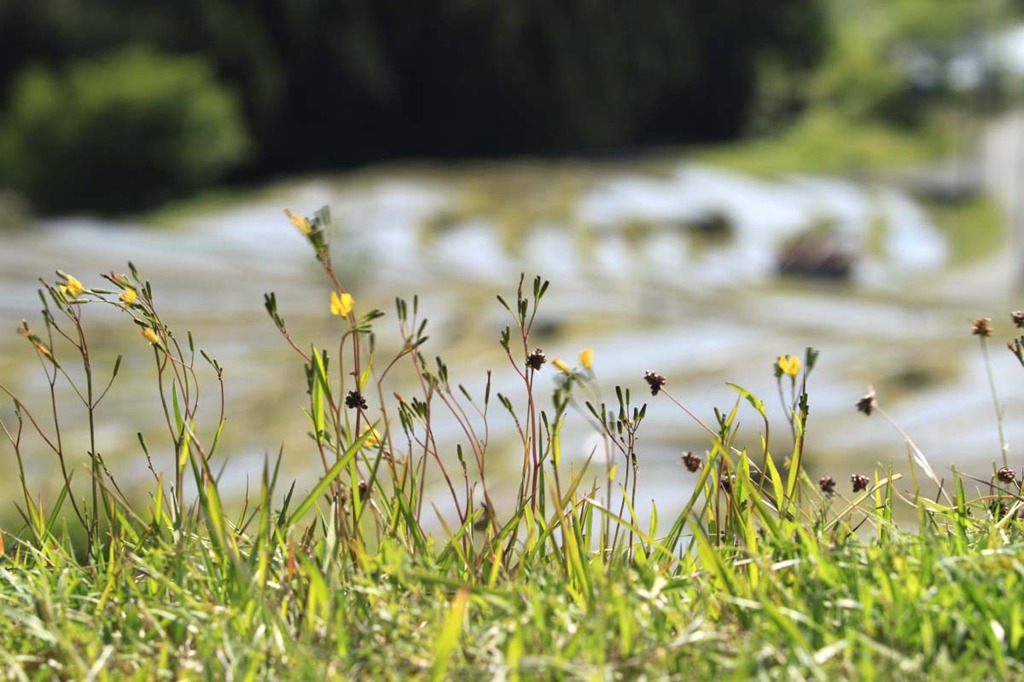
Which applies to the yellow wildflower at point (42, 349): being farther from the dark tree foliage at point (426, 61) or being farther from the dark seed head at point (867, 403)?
the dark tree foliage at point (426, 61)

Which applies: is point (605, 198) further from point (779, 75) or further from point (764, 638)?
point (764, 638)

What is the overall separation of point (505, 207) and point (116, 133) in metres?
6.24

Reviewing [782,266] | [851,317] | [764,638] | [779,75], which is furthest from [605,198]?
[764,638]

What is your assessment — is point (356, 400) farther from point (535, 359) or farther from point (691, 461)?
point (691, 461)

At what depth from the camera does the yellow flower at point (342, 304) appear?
6.38 ft

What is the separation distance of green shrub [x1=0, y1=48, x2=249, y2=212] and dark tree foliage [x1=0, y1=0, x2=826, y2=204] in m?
1.12

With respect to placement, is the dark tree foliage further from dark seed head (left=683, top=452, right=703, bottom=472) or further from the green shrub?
dark seed head (left=683, top=452, right=703, bottom=472)

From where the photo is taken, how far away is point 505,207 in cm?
2314

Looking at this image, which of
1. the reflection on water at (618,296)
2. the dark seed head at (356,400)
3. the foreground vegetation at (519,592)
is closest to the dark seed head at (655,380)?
the foreground vegetation at (519,592)

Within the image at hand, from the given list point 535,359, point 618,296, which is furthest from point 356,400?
point 618,296

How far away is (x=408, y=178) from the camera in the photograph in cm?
2456

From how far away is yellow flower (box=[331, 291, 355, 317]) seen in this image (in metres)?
1.94

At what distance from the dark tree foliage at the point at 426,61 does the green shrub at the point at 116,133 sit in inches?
44.2

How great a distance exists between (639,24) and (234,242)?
1095 centimetres
